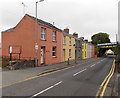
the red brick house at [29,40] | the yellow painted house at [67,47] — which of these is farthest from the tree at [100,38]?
the red brick house at [29,40]

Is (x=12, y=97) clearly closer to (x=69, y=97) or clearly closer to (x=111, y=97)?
(x=69, y=97)

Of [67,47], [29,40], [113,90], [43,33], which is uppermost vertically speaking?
[43,33]

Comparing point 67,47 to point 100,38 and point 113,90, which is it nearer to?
point 113,90

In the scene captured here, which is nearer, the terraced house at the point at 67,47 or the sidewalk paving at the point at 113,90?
the sidewalk paving at the point at 113,90

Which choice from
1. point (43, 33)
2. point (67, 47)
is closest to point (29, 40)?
point (43, 33)

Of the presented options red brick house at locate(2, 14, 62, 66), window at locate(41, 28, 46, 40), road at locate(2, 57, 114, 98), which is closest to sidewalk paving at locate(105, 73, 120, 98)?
road at locate(2, 57, 114, 98)

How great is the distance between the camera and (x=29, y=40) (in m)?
18.9

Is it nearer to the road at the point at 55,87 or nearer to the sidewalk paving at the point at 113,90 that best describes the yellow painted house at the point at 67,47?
the road at the point at 55,87

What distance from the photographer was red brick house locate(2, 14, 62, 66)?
61.4ft

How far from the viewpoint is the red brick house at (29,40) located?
18.7 meters

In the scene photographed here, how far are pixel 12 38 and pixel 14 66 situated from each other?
7.91 metres

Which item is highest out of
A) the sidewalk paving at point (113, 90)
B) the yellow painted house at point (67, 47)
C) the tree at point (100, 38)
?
the tree at point (100, 38)

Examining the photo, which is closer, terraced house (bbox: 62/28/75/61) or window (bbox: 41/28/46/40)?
window (bbox: 41/28/46/40)

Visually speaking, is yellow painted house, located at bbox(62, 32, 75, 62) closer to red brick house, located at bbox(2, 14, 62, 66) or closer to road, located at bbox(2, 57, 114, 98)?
red brick house, located at bbox(2, 14, 62, 66)
